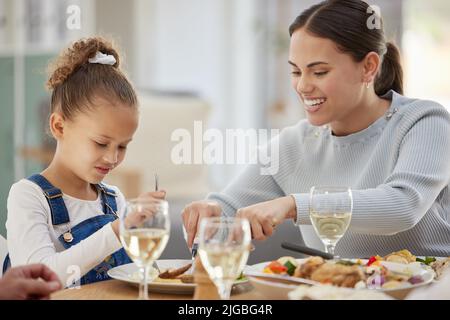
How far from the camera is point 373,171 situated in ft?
6.48

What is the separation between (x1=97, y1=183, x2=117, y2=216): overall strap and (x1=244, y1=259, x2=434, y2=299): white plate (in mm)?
521

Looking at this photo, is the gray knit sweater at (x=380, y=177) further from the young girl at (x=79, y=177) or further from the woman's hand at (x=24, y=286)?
the woman's hand at (x=24, y=286)

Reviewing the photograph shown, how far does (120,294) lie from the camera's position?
134cm

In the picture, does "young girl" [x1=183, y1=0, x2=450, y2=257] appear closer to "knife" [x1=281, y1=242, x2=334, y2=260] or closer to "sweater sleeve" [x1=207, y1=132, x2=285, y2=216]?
"sweater sleeve" [x1=207, y1=132, x2=285, y2=216]

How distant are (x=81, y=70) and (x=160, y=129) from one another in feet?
12.1

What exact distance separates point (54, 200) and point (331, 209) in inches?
23.8

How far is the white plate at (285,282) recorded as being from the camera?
126 centimetres

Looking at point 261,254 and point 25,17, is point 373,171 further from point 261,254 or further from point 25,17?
point 25,17

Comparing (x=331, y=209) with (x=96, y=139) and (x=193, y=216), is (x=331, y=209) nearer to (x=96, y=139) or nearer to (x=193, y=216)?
(x=193, y=216)

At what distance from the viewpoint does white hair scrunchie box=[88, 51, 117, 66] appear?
1.86 m

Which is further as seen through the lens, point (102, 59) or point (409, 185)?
point (102, 59)

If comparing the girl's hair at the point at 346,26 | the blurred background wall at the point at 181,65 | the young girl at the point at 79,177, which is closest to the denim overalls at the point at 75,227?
the young girl at the point at 79,177

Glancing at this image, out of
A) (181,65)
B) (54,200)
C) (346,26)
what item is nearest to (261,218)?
(54,200)

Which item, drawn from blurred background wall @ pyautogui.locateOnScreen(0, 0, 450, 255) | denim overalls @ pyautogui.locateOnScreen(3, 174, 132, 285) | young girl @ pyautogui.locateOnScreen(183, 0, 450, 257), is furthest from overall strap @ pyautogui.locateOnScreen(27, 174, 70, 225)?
blurred background wall @ pyautogui.locateOnScreen(0, 0, 450, 255)
